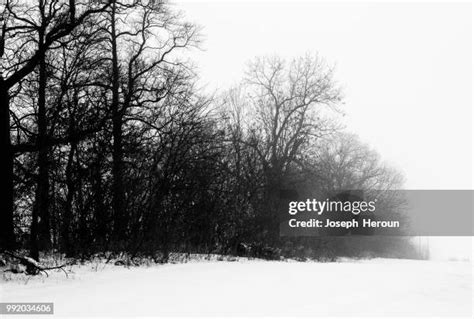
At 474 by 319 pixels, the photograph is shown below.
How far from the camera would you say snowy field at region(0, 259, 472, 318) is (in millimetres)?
6602

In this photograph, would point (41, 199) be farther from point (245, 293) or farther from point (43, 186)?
point (245, 293)

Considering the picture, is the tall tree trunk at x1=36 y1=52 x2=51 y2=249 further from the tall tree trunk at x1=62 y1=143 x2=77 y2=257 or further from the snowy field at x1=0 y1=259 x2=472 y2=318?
the snowy field at x1=0 y1=259 x2=472 y2=318

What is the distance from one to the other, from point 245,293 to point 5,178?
6671 millimetres

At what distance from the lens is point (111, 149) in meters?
14.6

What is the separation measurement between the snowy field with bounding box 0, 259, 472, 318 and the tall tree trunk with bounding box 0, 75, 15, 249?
5.74ft

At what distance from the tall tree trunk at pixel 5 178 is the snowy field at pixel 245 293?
5.74 ft

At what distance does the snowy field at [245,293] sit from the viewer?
6.60 meters

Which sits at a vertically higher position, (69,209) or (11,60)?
(11,60)

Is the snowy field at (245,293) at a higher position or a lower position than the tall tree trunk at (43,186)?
lower

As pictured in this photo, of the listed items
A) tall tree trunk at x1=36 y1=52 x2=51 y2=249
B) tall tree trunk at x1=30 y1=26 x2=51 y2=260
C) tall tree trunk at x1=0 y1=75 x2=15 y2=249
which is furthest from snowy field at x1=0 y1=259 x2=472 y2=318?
tall tree trunk at x1=36 y1=52 x2=51 y2=249

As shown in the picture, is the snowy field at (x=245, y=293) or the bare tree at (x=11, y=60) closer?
the snowy field at (x=245, y=293)

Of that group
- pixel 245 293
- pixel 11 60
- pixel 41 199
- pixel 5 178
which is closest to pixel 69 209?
pixel 41 199

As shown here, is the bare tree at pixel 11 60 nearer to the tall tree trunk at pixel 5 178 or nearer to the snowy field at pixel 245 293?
the tall tree trunk at pixel 5 178

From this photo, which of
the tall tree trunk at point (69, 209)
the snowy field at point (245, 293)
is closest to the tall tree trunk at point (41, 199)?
the tall tree trunk at point (69, 209)
